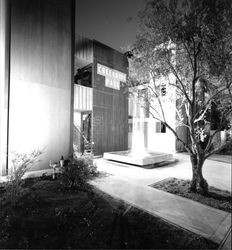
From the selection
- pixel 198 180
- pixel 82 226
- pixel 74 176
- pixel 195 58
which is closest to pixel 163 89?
pixel 195 58

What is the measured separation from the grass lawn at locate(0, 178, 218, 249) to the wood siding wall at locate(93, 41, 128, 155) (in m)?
4.17

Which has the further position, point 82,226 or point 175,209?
point 175,209

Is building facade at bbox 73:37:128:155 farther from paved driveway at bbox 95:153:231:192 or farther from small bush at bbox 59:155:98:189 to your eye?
small bush at bbox 59:155:98:189

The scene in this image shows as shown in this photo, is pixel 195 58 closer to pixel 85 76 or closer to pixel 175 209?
pixel 175 209

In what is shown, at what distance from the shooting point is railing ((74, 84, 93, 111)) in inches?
242

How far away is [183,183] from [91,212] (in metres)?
1.75

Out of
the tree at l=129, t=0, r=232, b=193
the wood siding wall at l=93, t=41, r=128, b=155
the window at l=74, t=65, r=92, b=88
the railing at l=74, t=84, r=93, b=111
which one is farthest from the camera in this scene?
the window at l=74, t=65, r=92, b=88

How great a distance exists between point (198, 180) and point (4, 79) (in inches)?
161

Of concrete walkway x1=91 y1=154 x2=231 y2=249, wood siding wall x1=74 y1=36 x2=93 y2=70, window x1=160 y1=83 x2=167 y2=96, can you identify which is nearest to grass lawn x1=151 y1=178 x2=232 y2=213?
concrete walkway x1=91 y1=154 x2=231 y2=249

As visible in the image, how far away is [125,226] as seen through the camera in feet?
6.06

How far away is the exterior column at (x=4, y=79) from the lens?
352 cm

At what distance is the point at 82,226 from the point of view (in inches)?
73.9

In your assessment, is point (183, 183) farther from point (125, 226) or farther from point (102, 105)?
point (102, 105)

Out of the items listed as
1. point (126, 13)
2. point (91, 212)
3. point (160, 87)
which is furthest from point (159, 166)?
point (126, 13)
